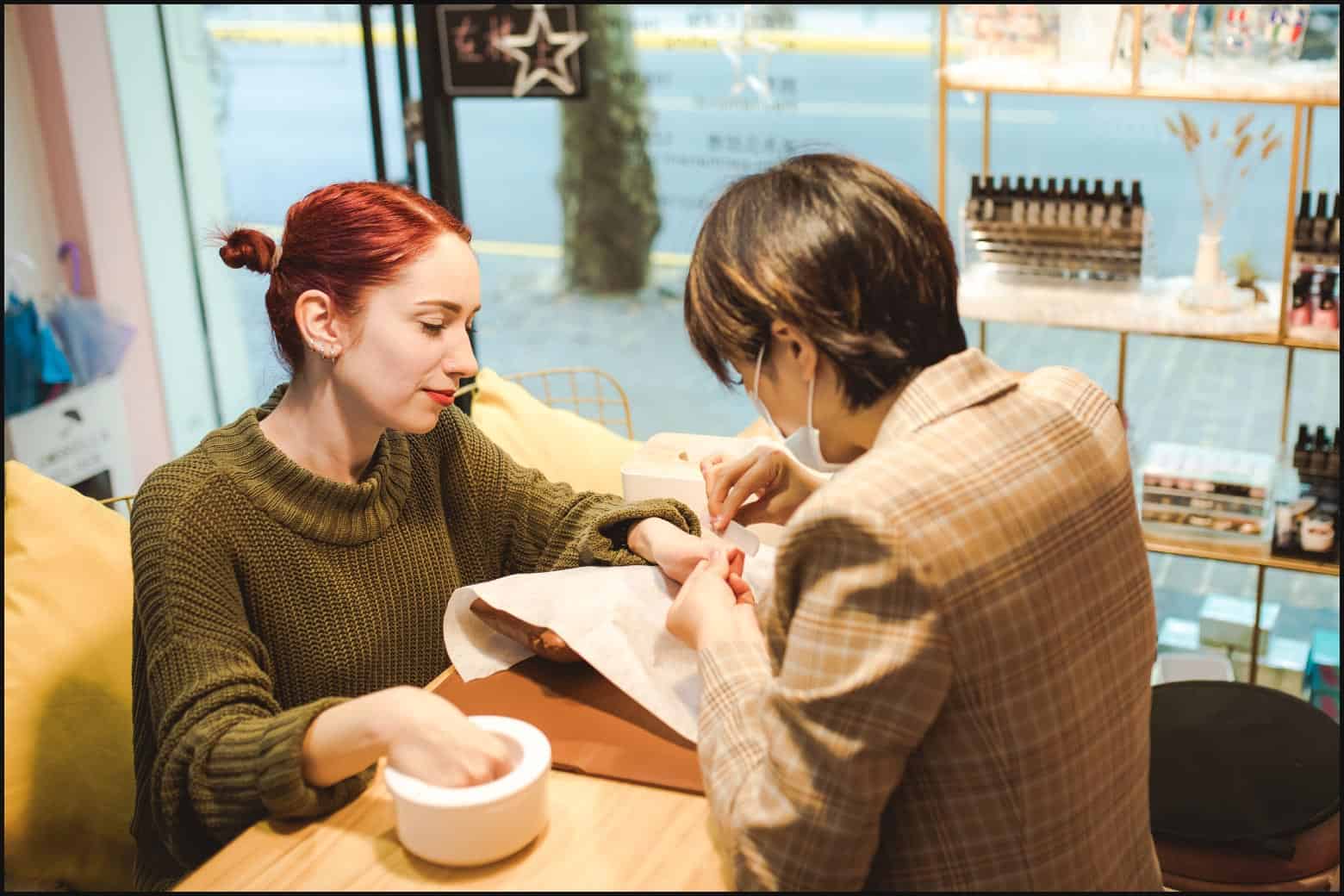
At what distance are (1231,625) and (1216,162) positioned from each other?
1208 mm

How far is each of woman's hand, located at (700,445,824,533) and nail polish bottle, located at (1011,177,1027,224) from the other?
1526 millimetres

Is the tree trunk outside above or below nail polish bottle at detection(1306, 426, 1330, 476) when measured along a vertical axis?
above

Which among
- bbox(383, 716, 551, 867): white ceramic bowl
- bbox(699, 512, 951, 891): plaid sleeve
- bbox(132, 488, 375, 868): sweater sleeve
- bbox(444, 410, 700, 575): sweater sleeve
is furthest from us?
bbox(444, 410, 700, 575): sweater sleeve

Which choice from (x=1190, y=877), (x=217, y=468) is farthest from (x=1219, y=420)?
(x=217, y=468)

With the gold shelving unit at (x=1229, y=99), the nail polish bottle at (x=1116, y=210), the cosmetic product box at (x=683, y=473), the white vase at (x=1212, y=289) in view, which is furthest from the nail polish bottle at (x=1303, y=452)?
the cosmetic product box at (x=683, y=473)

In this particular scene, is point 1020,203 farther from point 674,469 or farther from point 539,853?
point 539,853

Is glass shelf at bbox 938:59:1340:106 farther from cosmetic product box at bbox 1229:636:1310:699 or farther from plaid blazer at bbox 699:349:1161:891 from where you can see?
plaid blazer at bbox 699:349:1161:891

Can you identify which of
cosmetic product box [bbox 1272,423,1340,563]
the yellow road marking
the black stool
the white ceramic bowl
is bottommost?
the black stool

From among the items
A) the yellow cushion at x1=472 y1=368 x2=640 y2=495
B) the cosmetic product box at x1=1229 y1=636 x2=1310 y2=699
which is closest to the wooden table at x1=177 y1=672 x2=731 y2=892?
the yellow cushion at x1=472 y1=368 x2=640 y2=495

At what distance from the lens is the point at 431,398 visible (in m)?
1.67

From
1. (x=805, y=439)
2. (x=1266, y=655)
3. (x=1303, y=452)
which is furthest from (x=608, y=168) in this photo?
(x=805, y=439)

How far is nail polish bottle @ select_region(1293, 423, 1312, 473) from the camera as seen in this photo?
9.65ft

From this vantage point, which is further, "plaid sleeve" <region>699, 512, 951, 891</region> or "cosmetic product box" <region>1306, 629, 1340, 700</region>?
"cosmetic product box" <region>1306, 629, 1340, 700</region>

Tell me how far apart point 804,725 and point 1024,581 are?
0.21m
